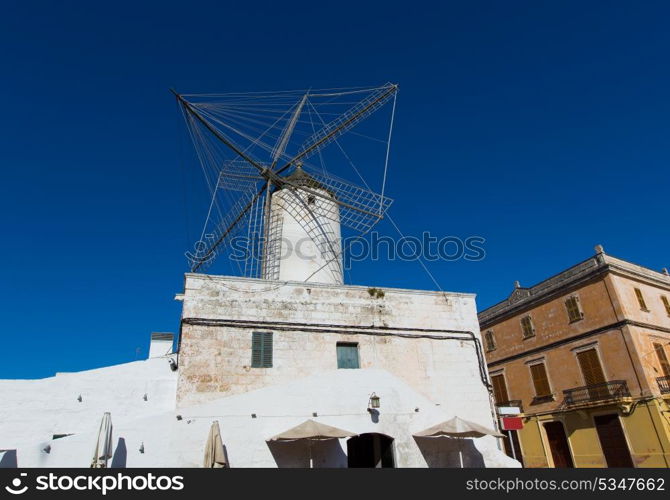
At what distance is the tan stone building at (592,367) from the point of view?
695 inches

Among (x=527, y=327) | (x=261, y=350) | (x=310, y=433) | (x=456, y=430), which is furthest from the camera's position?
(x=527, y=327)

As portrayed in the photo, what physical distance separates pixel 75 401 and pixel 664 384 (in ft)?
70.1

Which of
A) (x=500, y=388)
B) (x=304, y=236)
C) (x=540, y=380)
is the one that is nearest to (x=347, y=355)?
(x=304, y=236)

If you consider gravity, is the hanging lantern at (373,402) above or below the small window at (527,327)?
below

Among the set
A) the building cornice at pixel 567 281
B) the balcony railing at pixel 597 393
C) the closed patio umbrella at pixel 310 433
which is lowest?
the closed patio umbrella at pixel 310 433

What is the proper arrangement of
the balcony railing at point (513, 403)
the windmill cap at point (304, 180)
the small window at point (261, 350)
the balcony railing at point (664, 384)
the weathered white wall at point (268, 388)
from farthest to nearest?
the balcony railing at point (513, 403) → the windmill cap at point (304, 180) → the balcony railing at point (664, 384) → the small window at point (261, 350) → the weathered white wall at point (268, 388)

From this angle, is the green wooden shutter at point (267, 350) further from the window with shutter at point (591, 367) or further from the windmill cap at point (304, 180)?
the window with shutter at point (591, 367)

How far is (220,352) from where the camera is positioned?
10.6 m

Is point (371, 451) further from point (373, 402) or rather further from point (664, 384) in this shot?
point (664, 384)

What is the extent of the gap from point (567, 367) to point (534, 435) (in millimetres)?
4220

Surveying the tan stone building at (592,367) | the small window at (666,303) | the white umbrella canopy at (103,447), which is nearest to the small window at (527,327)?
the tan stone building at (592,367)

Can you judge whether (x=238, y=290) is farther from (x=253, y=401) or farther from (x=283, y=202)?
(x=283, y=202)

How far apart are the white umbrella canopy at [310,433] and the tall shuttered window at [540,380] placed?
54.8ft

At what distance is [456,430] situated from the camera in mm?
9938
